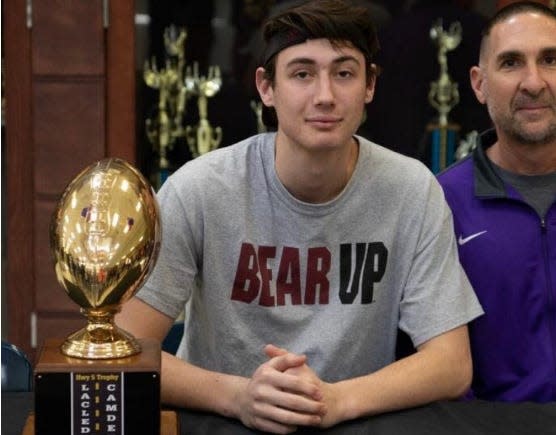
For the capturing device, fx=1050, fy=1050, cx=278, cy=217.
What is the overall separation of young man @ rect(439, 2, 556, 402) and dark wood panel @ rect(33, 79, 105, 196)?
1.32 metres

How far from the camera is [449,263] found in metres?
1.72

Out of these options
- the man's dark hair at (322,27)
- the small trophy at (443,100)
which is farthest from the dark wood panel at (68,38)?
the man's dark hair at (322,27)

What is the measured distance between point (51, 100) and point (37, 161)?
0.18m

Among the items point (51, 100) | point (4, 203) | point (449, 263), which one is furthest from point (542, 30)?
point (4, 203)

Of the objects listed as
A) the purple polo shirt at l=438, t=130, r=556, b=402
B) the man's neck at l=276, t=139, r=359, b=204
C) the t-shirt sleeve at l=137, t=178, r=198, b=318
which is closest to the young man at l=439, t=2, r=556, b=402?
the purple polo shirt at l=438, t=130, r=556, b=402

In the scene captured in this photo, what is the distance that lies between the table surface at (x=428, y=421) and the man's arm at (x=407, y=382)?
0.05 ft

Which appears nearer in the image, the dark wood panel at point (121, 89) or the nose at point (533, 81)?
the nose at point (533, 81)

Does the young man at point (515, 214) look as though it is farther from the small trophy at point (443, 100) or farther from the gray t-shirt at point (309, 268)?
the small trophy at point (443, 100)

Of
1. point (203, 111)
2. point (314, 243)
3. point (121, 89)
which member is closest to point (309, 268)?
point (314, 243)

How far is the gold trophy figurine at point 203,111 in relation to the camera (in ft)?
11.1

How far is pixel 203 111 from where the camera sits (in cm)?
339

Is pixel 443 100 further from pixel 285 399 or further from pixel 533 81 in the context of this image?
pixel 285 399

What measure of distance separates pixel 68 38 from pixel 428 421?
1967 mm

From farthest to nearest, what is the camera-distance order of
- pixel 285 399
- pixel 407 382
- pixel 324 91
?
pixel 324 91, pixel 407 382, pixel 285 399
